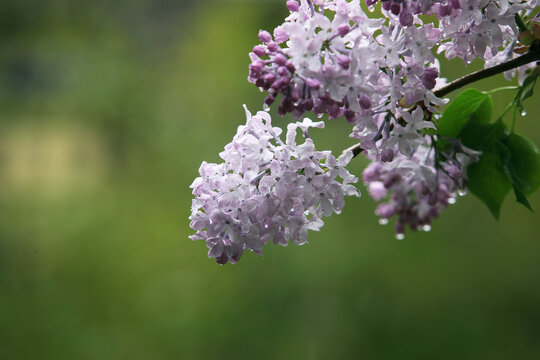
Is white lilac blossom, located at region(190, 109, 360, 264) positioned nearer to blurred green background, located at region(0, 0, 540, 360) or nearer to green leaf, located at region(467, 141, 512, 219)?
green leaf, located at region(467, 141, 512, 219)

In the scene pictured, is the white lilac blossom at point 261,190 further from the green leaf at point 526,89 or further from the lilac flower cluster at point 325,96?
the green leaf at point 526,89

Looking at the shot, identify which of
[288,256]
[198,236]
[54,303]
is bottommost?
[54,303]

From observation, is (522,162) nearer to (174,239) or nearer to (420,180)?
(420,180)

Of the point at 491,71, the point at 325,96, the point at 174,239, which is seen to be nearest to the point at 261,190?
the point at 325,96

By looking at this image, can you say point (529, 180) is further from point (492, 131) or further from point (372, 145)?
point (372, 145)

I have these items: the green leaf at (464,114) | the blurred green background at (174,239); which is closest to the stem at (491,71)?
the green leaf at (464,114)

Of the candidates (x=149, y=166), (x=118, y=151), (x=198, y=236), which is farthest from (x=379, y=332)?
(x=198, y=236)

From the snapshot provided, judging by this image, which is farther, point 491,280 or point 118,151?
point 118,151
